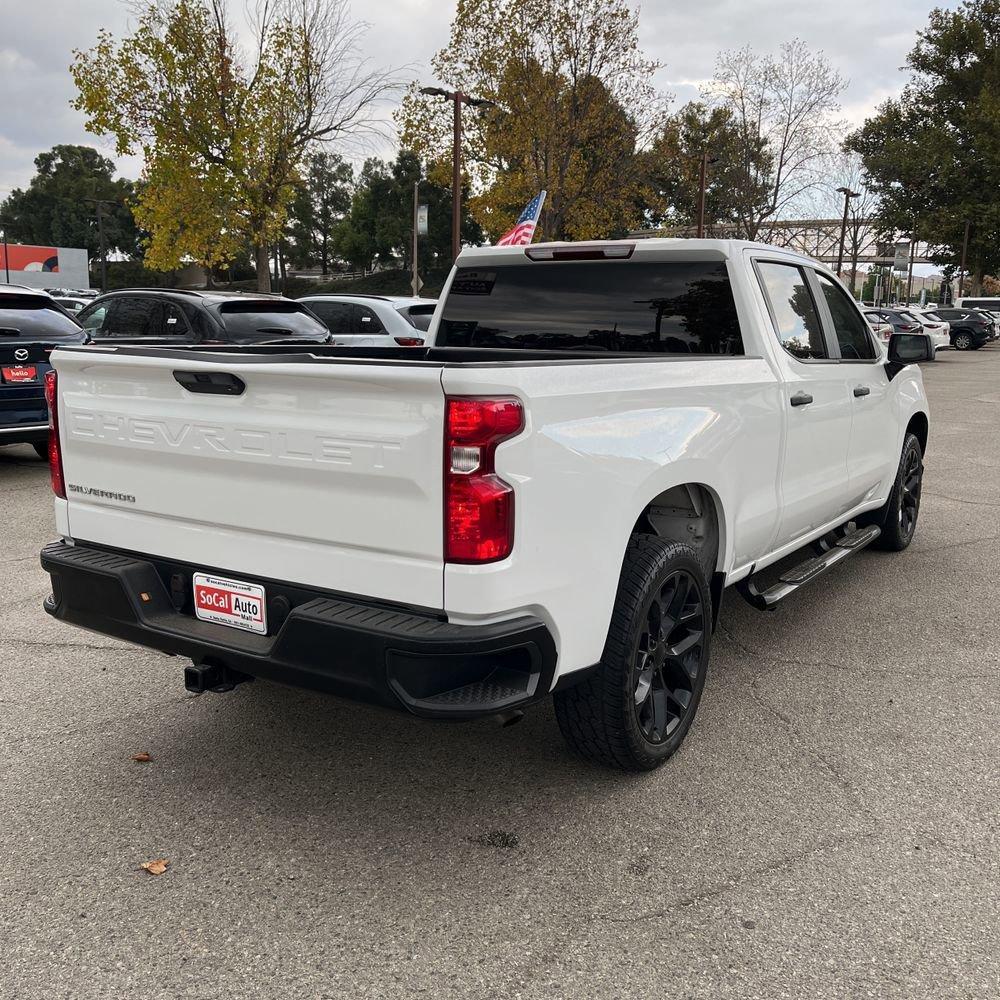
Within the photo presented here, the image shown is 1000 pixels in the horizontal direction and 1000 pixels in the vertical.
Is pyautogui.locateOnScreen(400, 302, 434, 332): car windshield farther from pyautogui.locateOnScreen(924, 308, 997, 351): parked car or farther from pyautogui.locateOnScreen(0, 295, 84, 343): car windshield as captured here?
pyautogui.locateOnScreen(924, 308, 997, 351): parked car

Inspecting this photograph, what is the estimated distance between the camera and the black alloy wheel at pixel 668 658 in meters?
3.25

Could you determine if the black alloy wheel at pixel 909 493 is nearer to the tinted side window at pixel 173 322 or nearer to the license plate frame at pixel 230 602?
the license plate frame at pixel 230 602

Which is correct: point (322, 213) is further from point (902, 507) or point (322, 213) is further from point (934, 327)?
point (902, 507)

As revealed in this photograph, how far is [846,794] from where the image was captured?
3232 millimetres

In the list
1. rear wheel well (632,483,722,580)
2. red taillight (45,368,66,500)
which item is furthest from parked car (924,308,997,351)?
red taillight (45,368,66,500)

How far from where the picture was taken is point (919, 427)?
6566mm

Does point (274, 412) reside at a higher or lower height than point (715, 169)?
A: lower

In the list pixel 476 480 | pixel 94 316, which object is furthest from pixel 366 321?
pixel 476 480

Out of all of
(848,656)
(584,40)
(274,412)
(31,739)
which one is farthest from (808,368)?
(584,40)

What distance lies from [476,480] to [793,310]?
2654 millimetres

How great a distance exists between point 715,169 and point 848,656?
3939cm

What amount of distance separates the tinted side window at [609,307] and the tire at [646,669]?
119 centimetres

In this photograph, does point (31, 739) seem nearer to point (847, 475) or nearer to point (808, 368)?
point (808, 368)

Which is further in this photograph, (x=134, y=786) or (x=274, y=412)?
(x=134, y=786)
